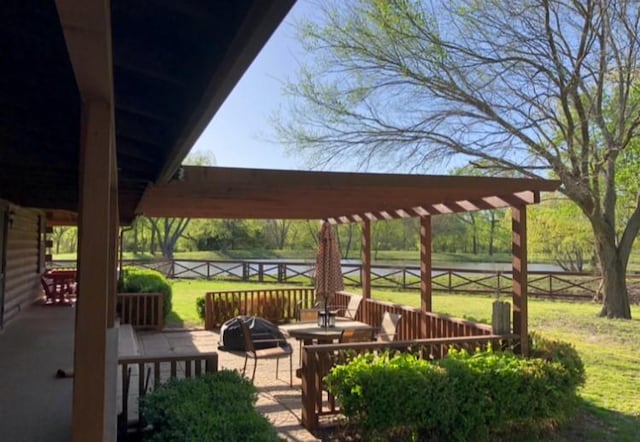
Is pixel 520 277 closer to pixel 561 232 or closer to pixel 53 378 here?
pixel 53 378

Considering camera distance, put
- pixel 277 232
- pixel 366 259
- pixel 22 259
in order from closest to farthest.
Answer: pixel 366 259
pixel 22 259
pixel 277 232

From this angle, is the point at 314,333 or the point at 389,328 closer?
the point at 314,333

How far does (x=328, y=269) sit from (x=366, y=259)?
2001mm

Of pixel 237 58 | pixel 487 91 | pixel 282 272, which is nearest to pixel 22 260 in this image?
pixel 237 58

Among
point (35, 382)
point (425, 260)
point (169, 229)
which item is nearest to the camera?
point (35, 382)

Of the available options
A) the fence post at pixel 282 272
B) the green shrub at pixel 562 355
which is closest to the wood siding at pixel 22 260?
the green shrub at pixel 562 355

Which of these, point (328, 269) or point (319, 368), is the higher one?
point (328, 269)

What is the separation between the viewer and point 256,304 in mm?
11242

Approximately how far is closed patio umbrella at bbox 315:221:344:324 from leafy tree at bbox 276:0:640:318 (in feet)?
15.6

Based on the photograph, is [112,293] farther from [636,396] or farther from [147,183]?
[636,396]

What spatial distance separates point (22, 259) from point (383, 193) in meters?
7.60

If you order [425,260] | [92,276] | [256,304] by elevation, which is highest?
[92,276]

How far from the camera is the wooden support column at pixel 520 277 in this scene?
5809 millimetres

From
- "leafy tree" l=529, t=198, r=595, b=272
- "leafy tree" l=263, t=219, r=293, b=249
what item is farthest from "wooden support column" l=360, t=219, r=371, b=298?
"leafy tree" l=263, t=219, r=293, b=249
